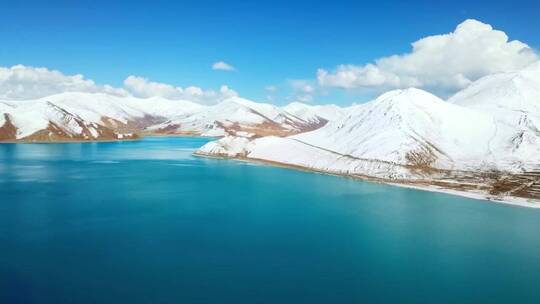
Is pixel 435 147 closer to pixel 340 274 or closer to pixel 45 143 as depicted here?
pixel 340 274

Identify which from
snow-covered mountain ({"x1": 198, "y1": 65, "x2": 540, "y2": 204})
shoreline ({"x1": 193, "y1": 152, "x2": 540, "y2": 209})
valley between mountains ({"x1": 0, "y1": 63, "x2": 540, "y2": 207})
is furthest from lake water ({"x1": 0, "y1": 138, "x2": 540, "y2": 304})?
snow-covered mountain ({"x1": 198, "y1": 65, "x2": 540, "y2": 204})

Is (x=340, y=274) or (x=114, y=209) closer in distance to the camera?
(x=340, y=274)

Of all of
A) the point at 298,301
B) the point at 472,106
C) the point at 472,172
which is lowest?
the point at 298,301

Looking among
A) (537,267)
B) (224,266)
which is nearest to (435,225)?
(537,267)

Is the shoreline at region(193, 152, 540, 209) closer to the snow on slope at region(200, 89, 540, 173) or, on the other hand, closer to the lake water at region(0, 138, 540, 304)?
the snow on slope at region(200, 89, 540, 173)

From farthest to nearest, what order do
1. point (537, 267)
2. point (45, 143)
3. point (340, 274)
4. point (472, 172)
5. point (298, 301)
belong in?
point (45, 143) → point (472, 172) → point (537, 267) → point (340, 274) → point (298, 301)

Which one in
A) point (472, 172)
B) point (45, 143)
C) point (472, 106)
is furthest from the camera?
point (45, 143)

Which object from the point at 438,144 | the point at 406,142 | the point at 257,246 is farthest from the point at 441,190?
the point at 257,246
